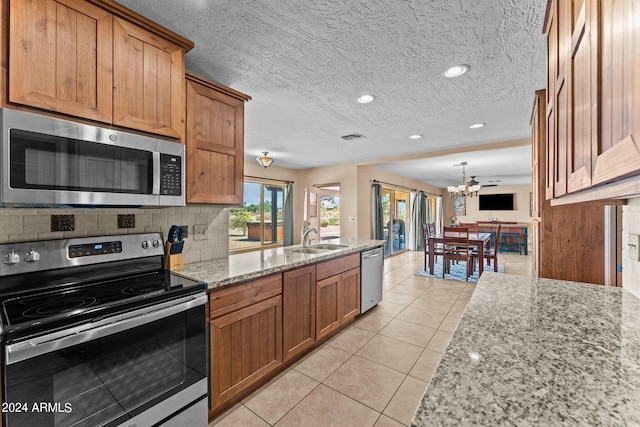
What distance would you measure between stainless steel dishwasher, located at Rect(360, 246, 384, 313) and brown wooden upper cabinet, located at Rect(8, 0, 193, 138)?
229 centimetres

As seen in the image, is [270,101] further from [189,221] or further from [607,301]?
[607,301]

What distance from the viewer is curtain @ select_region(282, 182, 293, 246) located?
6652mm

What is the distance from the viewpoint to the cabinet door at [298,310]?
2.11 meters

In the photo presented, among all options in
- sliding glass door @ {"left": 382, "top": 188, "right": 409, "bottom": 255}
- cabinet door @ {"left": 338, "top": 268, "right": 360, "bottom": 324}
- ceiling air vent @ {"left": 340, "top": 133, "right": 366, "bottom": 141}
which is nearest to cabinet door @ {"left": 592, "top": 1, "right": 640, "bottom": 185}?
cabinet door @ {"left": 338, "top": 268, "right": 360, "bottom": 324}

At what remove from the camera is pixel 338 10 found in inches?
56.2

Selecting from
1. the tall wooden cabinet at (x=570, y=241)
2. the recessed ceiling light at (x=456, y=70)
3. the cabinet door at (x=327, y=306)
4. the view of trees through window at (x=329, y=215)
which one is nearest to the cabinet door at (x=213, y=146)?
the cabinet door at (x=327, y=306)

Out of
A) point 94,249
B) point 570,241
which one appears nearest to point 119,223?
point 94,249

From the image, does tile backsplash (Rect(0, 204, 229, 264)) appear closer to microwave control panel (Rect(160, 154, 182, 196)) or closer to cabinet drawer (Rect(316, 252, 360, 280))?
microwave control panel (Rect(160, 154, 182, 196))

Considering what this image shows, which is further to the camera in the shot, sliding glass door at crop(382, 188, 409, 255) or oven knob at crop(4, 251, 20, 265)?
sliding glass door at crop(382, 188, 409, 255)

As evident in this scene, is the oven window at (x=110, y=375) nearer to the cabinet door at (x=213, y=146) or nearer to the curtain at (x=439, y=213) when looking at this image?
the cabinet door at (x=213, y=146)

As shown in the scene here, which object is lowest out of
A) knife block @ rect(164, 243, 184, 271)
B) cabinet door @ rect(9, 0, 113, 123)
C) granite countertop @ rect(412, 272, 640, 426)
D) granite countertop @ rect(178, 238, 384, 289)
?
granite countertop @ rect(412, 272, 640, 426)

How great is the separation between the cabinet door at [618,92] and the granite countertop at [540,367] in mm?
482

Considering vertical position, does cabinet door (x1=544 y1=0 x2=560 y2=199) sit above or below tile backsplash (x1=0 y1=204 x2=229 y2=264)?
above

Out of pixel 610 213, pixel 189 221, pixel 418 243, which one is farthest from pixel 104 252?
pixel 418 243
